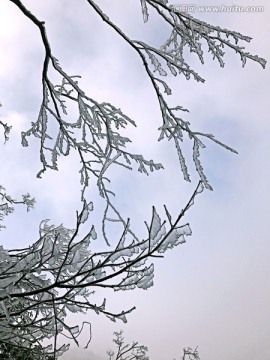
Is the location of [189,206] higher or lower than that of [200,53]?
lower

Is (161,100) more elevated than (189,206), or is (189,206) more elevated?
(161,100)

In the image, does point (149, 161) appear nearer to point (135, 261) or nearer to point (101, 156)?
point (101, 156)

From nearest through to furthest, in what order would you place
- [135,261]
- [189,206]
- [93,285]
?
[189,206] → [135,261] → [93,285]

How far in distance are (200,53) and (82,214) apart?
2696 millimetres

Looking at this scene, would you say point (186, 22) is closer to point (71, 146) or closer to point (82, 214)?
point (71, 146)

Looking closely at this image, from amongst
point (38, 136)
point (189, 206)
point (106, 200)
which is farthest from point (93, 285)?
point (38, 136)

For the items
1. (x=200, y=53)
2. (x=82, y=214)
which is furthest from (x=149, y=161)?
(x=82, y=214)

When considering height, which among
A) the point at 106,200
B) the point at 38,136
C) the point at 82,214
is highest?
the point at 38,136

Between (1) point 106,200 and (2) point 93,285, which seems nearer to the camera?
(2) point 93,285

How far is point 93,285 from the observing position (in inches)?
84.6

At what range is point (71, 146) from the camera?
4.50 meters

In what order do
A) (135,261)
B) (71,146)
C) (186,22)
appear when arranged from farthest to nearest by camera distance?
(71,146)
(186,22)
(135,261)

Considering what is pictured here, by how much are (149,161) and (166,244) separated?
88.6 inches

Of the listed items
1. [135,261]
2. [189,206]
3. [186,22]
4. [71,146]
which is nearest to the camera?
[189,206]
